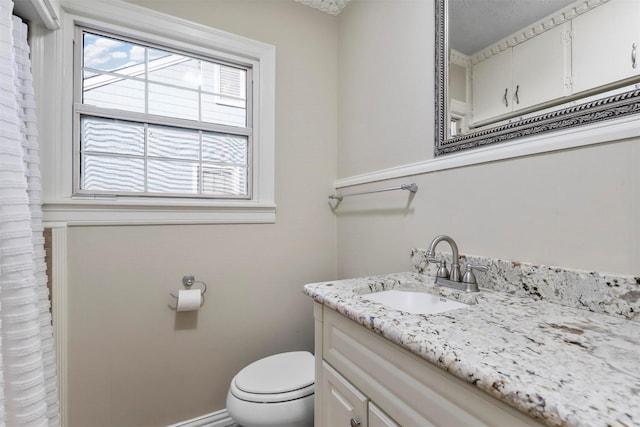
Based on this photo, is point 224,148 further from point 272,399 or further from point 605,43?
point 605,43

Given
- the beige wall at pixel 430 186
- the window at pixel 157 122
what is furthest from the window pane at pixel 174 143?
the beige wall at pixel 430 186

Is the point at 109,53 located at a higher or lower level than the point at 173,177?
higher

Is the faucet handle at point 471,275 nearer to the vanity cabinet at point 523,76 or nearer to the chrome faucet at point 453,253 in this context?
the chrome faucet at point 453,253

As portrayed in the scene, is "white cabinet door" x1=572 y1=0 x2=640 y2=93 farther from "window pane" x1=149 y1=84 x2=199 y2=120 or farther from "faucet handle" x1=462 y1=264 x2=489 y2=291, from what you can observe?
"window pane" x1=149 y1=84 x2=199 y2=120

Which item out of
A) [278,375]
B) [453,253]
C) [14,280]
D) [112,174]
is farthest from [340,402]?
[112,174]

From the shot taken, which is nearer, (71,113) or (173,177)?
(71,113)

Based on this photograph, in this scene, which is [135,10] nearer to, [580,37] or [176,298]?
[176,298]

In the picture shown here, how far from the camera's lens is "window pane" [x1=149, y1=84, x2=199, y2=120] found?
4.97 ft

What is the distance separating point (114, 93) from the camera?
143cm

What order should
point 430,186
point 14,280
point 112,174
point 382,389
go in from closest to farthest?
1. point 382,389
2. point 14,280
3. point 430,186
4. point 112,174

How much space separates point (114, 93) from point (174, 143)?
1.13ft

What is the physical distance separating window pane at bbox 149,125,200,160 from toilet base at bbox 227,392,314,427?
4.02 feet

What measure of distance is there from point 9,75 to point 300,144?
126cm

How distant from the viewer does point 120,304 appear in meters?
1.38
